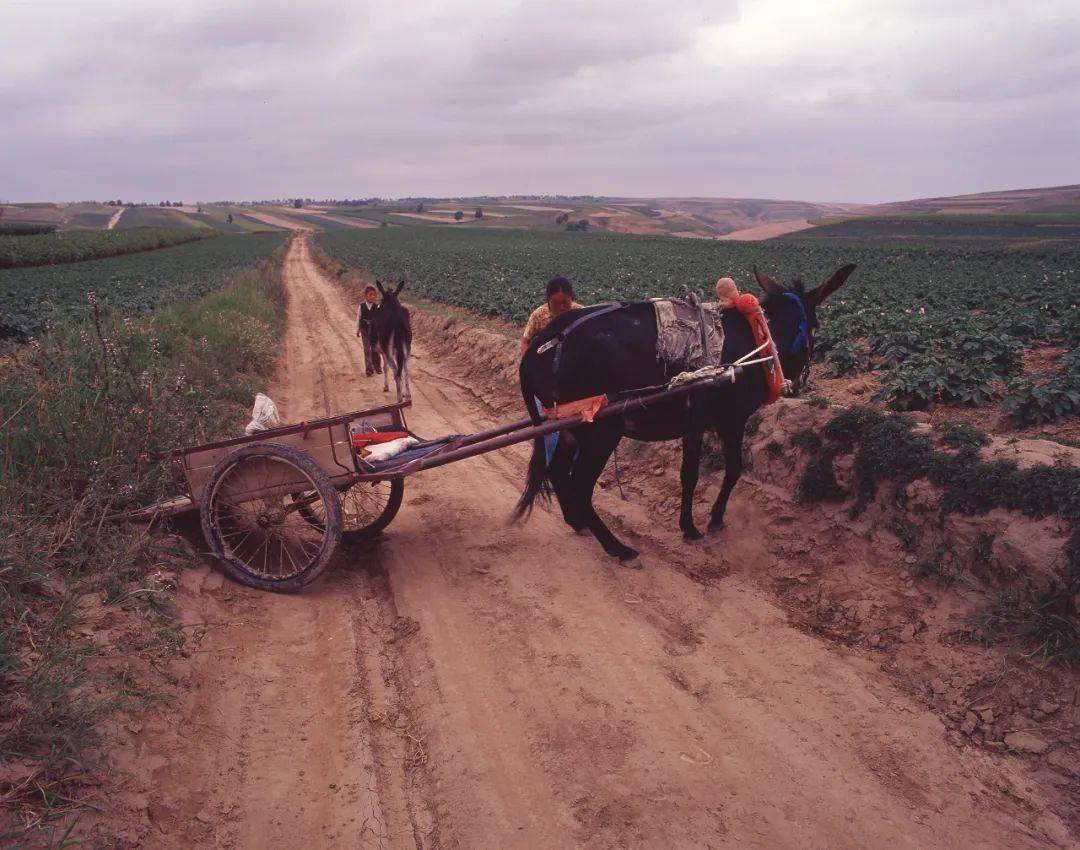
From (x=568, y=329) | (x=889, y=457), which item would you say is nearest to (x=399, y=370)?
(x=568, y=329)

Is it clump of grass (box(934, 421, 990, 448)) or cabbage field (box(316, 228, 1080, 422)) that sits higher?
cabbage field (box(316, 228, 1080, 422))

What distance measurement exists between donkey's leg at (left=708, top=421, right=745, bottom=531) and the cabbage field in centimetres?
228

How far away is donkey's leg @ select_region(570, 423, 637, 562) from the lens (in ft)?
18.0

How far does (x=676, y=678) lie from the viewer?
13.4 ft

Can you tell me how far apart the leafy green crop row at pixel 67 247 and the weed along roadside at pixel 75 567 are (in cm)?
4292

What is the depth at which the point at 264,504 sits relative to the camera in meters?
5.32

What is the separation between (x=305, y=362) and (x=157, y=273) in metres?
21.4

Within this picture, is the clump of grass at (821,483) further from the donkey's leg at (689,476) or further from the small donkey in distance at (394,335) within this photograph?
the small donkey in distance at (394,335)

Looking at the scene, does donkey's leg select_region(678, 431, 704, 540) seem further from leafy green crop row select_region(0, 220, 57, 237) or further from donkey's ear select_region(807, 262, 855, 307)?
leafy green crop row select_region(0, 220, 57, 237)

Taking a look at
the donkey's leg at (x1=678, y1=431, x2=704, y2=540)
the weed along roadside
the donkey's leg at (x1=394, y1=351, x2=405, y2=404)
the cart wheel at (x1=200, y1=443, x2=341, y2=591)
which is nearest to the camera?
the weed along roadside

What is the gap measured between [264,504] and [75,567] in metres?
1.41

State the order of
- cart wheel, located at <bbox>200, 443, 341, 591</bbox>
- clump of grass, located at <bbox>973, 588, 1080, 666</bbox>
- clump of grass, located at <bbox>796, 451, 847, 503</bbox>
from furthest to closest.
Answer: clump of grass, located at <bbox>796, 451, 847, 503</bbox>
cart wheel, located at <bbox>200, 443, 341, 591</bbox>
clump of grass, located at <bbox>973, 588, 1080, 666</bbox>

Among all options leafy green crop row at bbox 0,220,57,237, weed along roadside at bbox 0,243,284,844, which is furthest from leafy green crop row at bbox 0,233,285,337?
leafy green crop row at bbox 0,220,57,237

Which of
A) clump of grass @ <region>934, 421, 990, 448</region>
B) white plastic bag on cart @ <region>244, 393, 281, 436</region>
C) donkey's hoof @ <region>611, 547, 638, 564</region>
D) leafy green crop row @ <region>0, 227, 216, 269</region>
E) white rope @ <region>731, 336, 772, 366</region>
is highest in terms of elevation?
leafy green crop row @ <region>0, 227, 216, 269</region>
